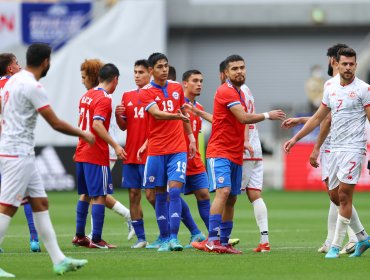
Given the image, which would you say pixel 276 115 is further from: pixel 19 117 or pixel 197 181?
pixel 19 117

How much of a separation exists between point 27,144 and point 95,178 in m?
3.51

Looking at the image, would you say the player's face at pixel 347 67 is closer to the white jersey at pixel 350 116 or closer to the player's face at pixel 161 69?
the white jersey at pixel 350 116

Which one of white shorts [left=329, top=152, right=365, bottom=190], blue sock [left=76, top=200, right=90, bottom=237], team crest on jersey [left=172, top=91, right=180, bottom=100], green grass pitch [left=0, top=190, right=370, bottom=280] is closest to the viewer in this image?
green grass pitch [left=0, top=190, right=370, bottom=280]

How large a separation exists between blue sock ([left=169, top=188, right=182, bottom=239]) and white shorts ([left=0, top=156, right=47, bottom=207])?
3.11m

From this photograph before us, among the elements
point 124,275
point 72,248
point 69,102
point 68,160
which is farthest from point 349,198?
point 69,102

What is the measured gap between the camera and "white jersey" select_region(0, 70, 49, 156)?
11.2 meters

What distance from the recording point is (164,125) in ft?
47.0

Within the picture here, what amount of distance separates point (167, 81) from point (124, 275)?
410cm

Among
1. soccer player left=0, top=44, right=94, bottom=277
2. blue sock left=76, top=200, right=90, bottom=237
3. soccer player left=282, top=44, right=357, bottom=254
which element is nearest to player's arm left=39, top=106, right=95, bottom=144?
soccer player left=0, top=44, right=94, bottom=277

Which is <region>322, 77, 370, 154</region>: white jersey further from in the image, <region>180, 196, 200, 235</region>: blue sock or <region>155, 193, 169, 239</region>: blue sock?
<region>180, 196, 200, 235</region>: blue sock

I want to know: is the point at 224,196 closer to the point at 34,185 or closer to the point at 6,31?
the point at 34,185

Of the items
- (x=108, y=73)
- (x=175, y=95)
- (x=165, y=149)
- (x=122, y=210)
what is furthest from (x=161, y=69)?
(x=122, y=210)

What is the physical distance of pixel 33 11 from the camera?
41.3 m

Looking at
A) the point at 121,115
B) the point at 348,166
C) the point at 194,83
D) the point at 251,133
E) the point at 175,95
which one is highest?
the point at 194,83
